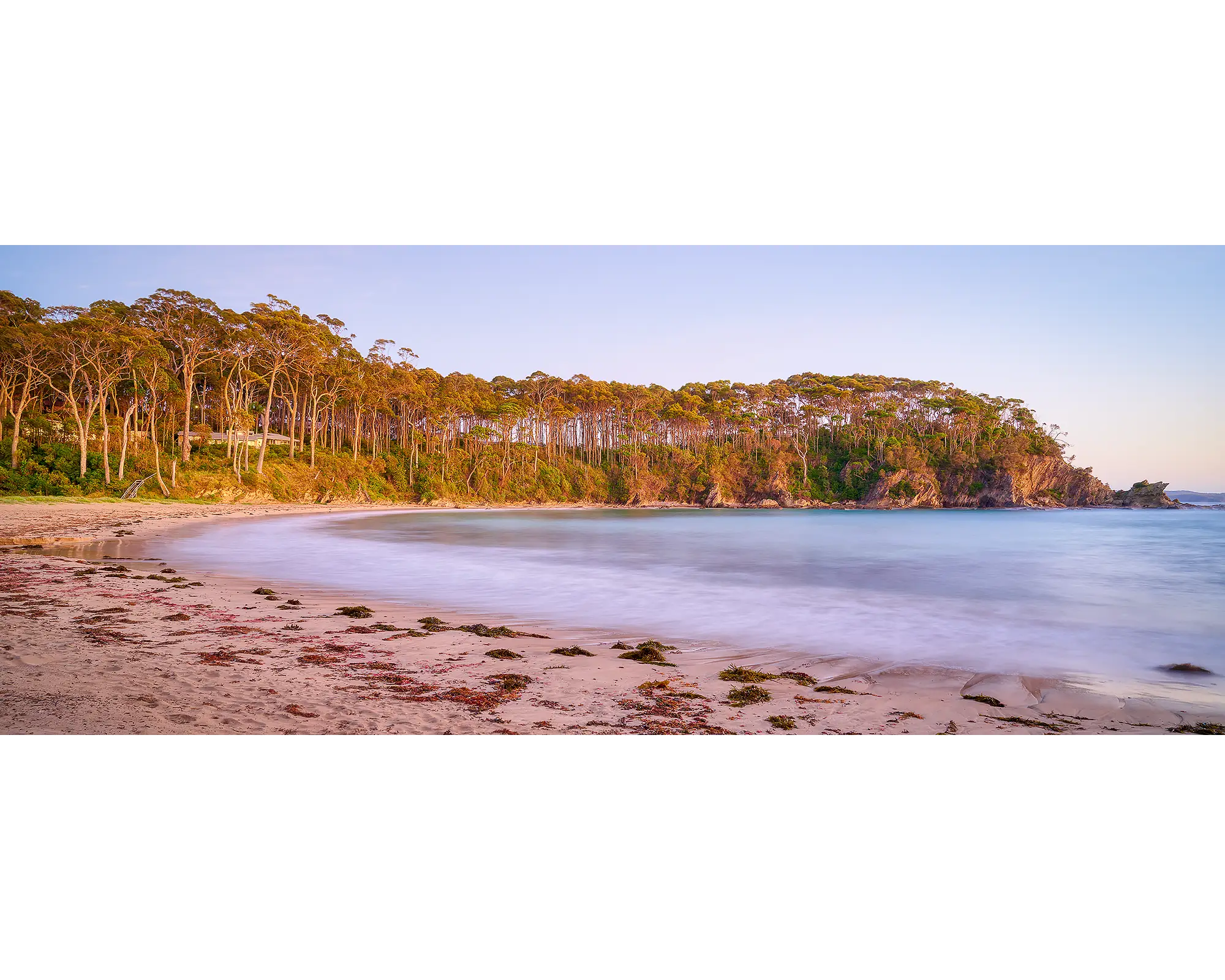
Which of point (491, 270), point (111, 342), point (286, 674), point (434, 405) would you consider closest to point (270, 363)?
point (111, 342)

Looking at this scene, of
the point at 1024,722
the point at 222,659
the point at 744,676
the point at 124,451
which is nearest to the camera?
the point at 1024,722

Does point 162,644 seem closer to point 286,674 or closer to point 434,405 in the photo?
point 286,674

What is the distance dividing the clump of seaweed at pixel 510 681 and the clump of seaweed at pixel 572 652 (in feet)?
2.57

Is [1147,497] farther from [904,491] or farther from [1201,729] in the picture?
[1201,729]

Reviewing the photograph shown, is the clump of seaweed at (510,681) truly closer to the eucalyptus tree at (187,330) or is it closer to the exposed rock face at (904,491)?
the eucalyptus tree at (187,330)

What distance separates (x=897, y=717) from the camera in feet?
12.7

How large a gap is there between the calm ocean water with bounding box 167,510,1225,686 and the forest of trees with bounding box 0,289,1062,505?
6.85m

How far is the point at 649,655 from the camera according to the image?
512cm

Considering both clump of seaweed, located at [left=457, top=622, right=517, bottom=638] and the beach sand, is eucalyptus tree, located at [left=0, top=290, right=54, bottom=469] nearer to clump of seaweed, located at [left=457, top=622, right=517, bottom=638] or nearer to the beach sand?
the beach sand

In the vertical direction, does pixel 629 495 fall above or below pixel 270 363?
below

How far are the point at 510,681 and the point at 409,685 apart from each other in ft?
2.12

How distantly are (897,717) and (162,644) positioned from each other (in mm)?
5211

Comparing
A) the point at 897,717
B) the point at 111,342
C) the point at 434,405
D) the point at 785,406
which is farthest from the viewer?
the point at 785,406

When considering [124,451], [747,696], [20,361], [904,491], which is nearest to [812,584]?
[747,696]
